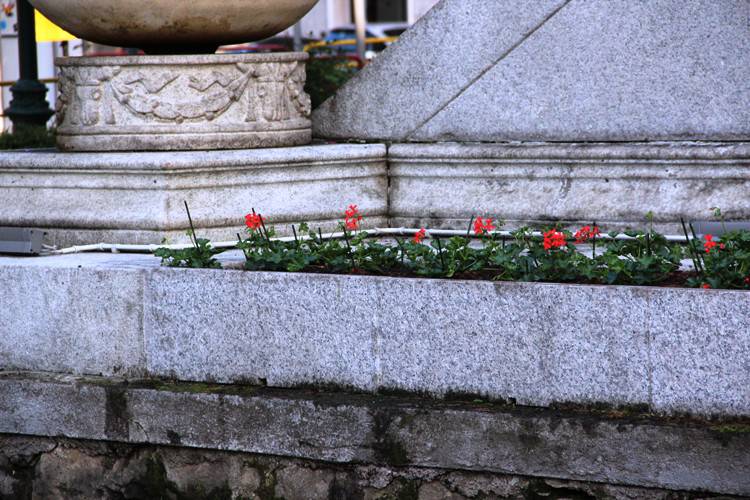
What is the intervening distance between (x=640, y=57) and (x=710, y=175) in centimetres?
73

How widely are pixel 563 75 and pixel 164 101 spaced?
6.52 ft

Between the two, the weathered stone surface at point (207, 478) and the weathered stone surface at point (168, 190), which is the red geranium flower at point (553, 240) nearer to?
the weathered stone surface at point (207, 478)

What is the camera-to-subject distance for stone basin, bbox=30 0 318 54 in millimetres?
6934

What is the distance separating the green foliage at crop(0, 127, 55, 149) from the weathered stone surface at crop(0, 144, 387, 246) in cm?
349

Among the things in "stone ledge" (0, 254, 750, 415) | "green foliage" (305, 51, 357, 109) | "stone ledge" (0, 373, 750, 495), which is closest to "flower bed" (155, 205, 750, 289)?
"stone ledge" (0, 254, 750, 415)

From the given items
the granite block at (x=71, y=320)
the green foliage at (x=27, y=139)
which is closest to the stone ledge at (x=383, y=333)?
the granite block at (x=71, y=320)

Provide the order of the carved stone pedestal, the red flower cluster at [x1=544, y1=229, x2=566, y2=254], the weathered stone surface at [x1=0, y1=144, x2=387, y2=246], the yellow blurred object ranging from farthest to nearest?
the yellow blurred object, the carved stone pedestal, the weathered stone surface at [x1=0, y1=144, x2=387, y2=246], the red flower cluster at [x1=544, y1=229, x2=566, y2=254]

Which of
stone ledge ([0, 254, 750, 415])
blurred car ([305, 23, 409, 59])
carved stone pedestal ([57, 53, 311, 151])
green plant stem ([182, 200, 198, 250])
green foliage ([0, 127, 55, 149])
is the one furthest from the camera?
blurred car ([305, 23, 409, 59])

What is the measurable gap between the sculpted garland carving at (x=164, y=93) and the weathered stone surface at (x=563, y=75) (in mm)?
773

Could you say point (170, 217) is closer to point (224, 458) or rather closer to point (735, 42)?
point (224, 458)

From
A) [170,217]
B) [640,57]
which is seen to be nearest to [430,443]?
[170,217]

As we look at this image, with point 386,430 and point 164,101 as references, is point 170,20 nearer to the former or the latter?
point 164,101

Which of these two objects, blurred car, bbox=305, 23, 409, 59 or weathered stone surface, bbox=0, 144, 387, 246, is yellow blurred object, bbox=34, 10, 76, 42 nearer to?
weathered stone surface, bbox=0, 144, 387, 246

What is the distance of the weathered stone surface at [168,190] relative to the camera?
258 inches
